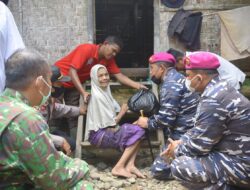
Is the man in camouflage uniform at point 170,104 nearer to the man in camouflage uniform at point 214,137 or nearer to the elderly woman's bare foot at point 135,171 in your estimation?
the elderly woman's bare foot at point 135,171

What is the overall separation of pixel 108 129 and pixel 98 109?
279 millimetres

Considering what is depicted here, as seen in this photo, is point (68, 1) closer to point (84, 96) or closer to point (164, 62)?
point (84, 96)

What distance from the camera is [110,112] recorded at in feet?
18.5

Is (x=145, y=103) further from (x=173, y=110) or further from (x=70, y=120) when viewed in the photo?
Result: (x=70, y=120)

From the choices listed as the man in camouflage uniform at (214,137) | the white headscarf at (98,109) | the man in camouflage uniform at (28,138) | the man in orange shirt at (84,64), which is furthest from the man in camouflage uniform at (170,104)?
the man in camouflage uniform at (28,138)

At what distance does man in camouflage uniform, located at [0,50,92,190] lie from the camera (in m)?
2.20

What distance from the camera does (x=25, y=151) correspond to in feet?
7.22

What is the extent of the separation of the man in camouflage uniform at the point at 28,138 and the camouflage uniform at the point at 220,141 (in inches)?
62.7

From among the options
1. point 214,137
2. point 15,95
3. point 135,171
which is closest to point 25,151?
point 15,95

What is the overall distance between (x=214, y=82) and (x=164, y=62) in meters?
1.42

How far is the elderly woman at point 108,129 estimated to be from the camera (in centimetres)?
536

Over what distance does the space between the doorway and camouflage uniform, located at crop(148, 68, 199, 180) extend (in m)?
5.69

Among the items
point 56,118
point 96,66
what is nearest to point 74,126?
point 56,118

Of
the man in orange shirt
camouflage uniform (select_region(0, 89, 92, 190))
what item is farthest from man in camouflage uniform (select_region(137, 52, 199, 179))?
camouflage uniform (select_region(0, 89, 92, 190))
